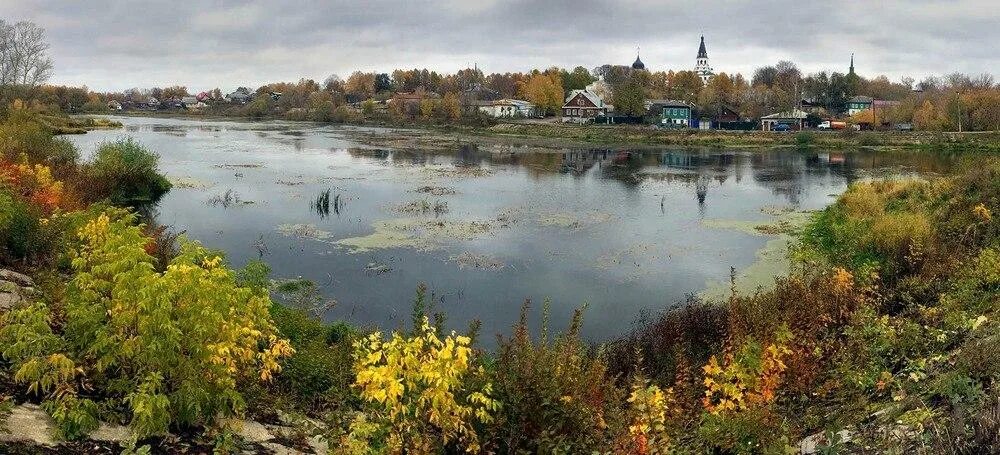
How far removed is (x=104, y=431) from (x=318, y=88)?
175754mm

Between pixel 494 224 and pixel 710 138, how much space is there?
52.9 m

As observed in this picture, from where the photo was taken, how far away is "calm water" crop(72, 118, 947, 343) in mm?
16031

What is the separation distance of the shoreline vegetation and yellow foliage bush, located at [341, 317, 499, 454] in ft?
0.07

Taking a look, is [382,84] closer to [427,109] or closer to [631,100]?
[427,109]

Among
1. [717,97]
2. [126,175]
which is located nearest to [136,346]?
[126,175]

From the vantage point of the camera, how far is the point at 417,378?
5023mm

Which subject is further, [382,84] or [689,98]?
[382,84]

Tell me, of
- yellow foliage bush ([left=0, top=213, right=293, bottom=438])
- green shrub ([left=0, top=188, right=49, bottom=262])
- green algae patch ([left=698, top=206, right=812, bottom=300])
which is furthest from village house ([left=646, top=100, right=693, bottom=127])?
yellow foliage bush ([left=0, top=213, right=293, bottom=438])

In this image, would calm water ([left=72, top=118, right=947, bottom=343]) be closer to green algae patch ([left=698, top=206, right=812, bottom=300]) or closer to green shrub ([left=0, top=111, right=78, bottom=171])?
green algae patch ([left=698, top=206, right=812, bottom=300])

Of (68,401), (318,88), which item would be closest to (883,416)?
(68,401)

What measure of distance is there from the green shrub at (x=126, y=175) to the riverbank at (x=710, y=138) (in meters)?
34.1

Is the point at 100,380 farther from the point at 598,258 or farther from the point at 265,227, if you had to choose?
the point at 265,227

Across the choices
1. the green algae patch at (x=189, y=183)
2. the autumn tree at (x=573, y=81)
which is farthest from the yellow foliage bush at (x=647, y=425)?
the autumn tree at (x=573, y=81)

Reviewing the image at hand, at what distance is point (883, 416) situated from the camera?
6.01m
